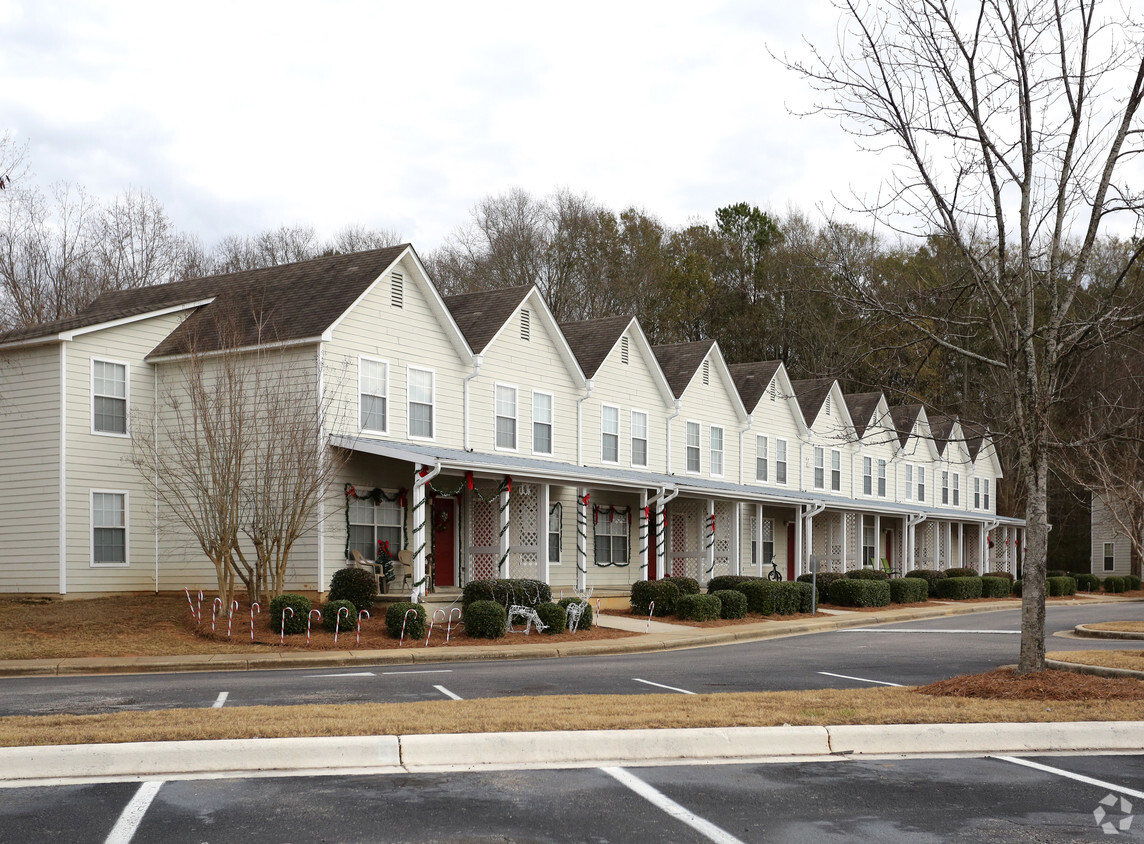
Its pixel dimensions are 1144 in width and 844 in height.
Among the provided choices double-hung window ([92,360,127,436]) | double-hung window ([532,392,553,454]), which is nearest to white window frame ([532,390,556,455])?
double-hung window ([532,392,553,454])

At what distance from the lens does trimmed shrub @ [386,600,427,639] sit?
68.9 feet

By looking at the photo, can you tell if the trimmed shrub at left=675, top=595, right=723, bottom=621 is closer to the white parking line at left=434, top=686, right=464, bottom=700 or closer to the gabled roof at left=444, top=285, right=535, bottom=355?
the gabled roof at left=444, top=285, right=535, bottom=355

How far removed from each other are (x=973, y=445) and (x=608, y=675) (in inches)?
1938

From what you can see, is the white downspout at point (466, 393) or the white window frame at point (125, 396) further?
the white downspout at point (466, 393)

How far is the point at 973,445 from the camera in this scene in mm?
60906

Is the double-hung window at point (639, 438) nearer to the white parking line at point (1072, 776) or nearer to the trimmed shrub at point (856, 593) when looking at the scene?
the trimmed shrub at point (856, 593)

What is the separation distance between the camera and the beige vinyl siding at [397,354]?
953 inches

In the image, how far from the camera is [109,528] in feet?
78.1

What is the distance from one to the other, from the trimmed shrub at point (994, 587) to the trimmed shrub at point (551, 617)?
24.7 metres

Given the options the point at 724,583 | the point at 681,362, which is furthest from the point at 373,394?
the point at 681,362

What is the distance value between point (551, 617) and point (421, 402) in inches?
252

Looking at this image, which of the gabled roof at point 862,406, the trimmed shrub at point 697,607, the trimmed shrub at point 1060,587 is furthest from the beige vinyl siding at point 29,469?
the trimmed shrub at point 1060,587

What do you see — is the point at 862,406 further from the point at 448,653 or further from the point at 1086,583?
the point at 448,653

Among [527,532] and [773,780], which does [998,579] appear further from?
[773,780]
